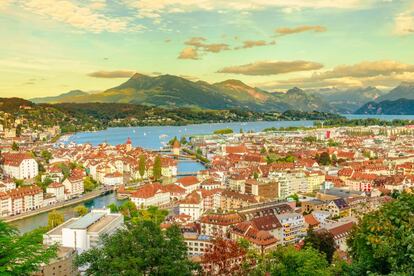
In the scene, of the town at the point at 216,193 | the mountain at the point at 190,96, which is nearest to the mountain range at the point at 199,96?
the mountain at the point at 190,96

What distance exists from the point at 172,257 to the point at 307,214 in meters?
9.24

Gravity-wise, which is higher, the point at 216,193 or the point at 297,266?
the point at 297,266

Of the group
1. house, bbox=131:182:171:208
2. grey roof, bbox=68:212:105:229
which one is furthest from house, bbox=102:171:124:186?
grey roof, bbox=68:212:105:229

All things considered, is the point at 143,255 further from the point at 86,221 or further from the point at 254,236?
the point at 86,221

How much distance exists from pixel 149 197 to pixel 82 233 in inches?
229

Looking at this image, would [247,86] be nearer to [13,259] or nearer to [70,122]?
[70,122]

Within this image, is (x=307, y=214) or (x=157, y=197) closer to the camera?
(x=307, y=214)

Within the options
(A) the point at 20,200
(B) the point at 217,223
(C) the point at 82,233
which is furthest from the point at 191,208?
(A) the point at 20,200

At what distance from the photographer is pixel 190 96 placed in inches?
4958

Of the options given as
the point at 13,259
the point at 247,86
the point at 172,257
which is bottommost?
the point at 172,257

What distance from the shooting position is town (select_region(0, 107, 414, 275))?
34.4ft

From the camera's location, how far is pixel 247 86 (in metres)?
A: 182

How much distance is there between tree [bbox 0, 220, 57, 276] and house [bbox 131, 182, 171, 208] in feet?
39.1

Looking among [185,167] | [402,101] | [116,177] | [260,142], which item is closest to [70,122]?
[260,142]
